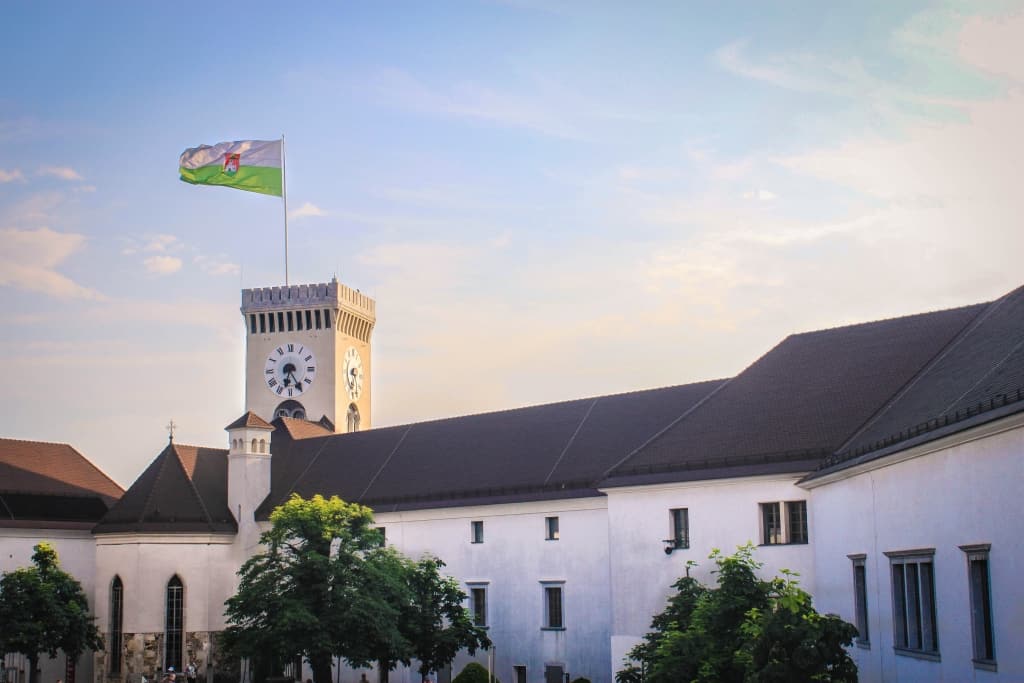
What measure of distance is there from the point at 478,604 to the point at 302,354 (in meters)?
37.7

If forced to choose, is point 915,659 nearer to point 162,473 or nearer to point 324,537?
point 324,537

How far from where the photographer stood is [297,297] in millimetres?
94438

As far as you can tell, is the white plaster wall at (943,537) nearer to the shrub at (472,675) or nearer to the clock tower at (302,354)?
the shrub at (472,675)

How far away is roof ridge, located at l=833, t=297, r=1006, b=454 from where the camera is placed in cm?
4341

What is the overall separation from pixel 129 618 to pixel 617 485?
A: 99.2ft

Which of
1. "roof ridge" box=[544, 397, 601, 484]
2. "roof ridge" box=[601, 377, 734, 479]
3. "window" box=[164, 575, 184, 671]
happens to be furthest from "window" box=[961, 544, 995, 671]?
"window" box=[164, 575, 184, 671]

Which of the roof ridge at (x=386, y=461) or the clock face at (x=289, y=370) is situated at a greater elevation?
the clock face at (x=289, y=370)

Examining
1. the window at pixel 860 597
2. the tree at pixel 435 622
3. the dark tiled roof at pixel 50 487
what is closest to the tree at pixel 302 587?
the tree at pixel 435 622

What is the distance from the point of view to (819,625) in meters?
28.2

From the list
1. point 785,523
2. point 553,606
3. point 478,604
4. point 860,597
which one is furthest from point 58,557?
point 860,597

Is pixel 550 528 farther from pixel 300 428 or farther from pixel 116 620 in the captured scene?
pixel 300 428

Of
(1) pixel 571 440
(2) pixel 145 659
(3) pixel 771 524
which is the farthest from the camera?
(2) pixel 145 659

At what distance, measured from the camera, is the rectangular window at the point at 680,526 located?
157 ft

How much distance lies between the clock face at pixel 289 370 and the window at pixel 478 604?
35616mm
